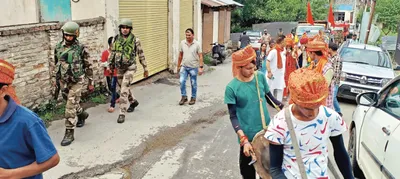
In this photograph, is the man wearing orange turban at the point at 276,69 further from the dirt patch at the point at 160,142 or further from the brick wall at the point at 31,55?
the brick wall at the point at 31,55

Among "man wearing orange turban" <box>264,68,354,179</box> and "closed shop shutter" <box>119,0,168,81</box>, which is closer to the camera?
"man wearing orange turban" <box>264,68,354,179</box>

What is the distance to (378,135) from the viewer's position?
4.38 meters

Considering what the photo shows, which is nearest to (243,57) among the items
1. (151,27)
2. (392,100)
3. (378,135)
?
(378,135)

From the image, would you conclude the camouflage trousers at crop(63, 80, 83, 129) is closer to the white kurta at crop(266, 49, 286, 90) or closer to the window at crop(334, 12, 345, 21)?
the white kurta at crop(266, 49, 286, 90)

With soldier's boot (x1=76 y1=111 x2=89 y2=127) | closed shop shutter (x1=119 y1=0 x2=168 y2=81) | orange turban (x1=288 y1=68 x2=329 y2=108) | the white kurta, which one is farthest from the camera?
closed shop shutter (x1=119 y1=0 x2=168 y2=81)

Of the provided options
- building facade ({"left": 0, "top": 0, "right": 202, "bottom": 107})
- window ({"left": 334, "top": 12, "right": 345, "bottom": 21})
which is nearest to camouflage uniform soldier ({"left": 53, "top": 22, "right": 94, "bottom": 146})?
building facade ({"left": 0, "top": 0, "right": 202, "bottom": 107})

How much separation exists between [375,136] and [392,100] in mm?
449

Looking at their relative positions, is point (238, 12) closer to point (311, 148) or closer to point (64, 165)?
point (64, 165)

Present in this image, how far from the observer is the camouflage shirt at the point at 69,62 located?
6215 millimetres

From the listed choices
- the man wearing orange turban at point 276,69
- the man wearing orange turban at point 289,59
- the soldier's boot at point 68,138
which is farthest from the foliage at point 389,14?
the soldier's boot at point 68,138

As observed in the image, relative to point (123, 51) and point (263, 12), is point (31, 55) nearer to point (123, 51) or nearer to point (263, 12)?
point (123, 51)

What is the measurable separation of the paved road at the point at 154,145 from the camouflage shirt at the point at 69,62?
41.0 inches

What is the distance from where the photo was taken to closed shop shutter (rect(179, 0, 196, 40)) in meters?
14.6

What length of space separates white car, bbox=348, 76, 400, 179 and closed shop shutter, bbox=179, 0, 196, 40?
31.9 ft
